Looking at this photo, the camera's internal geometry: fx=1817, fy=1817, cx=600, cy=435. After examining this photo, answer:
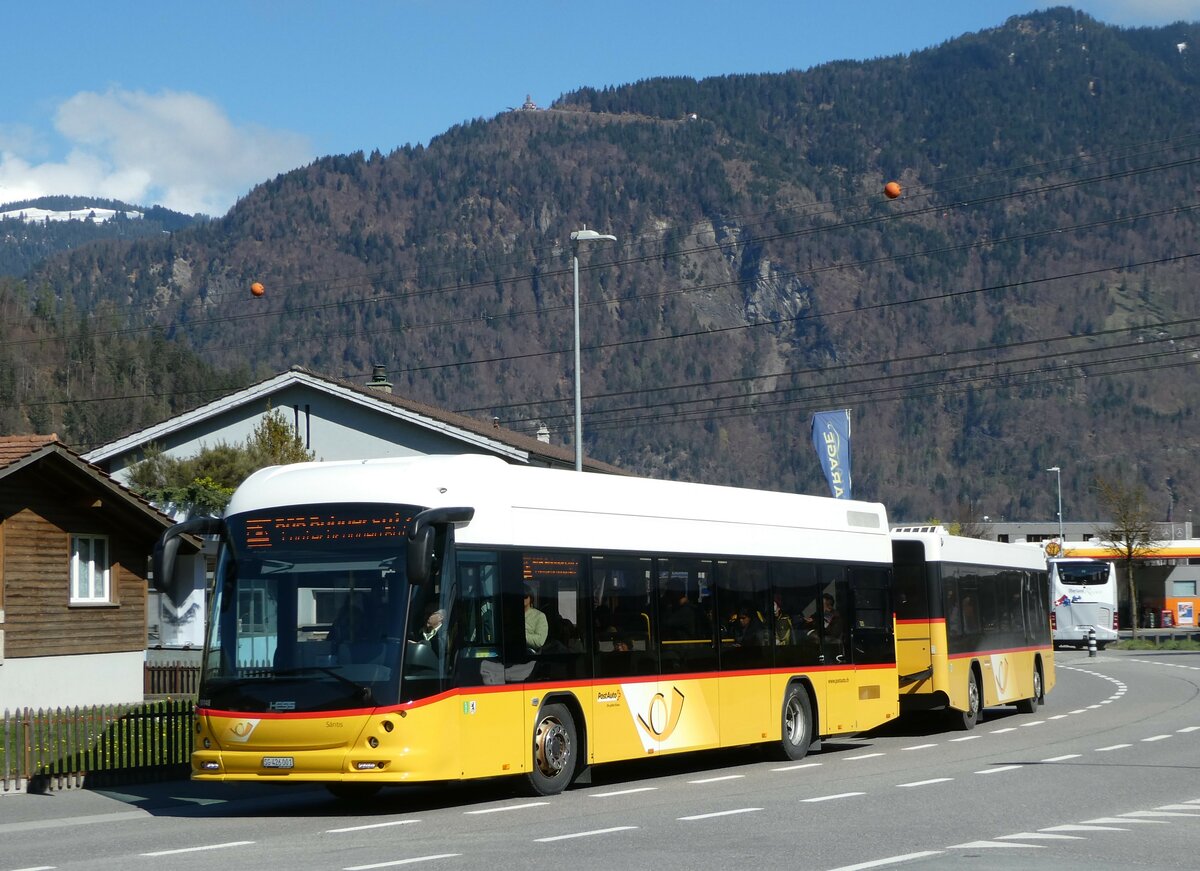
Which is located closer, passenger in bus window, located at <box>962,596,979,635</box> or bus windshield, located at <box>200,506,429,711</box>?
bus windshield, located at <box>200,506,429,711</box>

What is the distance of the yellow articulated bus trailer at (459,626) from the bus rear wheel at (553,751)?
22 mm

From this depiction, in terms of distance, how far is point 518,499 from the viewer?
55.0 feet

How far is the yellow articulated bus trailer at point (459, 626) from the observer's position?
15336 millimetres

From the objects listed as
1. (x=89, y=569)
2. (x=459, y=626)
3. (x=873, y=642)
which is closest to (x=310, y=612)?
(x=459, y=626)

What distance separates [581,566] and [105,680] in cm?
1740

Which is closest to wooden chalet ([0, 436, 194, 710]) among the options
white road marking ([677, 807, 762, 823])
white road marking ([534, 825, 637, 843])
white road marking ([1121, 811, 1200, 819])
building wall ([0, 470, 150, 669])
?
building wall ([0, 470, 150, 669])

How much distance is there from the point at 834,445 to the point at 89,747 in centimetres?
2562

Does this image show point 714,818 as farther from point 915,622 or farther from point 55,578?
point 55,578

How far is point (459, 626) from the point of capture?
15.8m

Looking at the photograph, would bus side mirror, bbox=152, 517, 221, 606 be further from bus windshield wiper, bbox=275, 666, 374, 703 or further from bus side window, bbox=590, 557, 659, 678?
bus side window, bbox=590, 557, 659, 678

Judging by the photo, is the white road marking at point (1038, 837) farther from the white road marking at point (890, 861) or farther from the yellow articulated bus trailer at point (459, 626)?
the yellow articulated bus trailer at point (459, 626)

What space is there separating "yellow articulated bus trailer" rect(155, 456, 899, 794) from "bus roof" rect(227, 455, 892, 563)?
0.02 meters

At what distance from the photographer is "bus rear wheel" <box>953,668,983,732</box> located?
26.0 meters

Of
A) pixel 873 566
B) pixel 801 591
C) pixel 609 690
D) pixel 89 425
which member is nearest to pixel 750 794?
pixel 609 690
